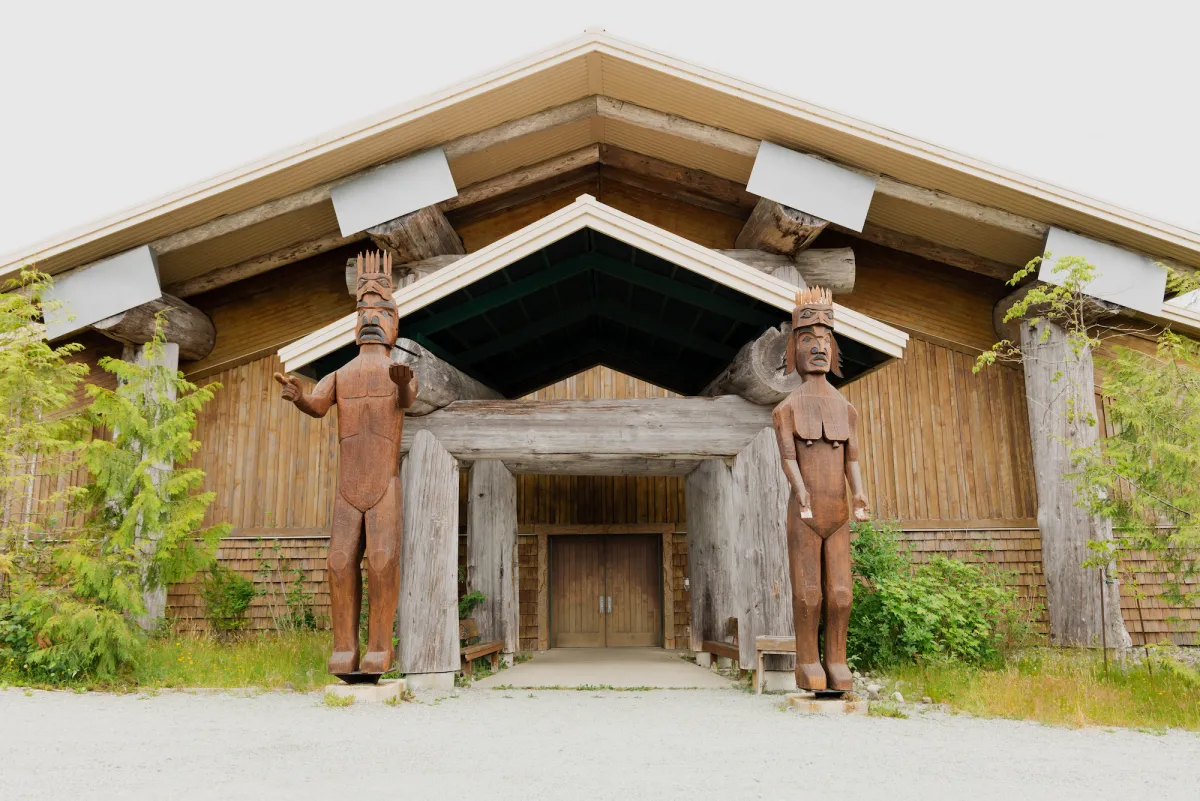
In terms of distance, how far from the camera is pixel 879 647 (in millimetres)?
9172

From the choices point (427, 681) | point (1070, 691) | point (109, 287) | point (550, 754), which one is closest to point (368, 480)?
point (427, 681)

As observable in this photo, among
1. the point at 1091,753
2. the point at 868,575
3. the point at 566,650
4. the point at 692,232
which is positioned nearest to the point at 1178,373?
the point at 868,575

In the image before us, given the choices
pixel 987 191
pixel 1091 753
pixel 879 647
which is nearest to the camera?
pixel 1091 753

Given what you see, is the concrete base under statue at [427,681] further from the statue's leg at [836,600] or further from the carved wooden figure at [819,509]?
the statue's leg at [836,600]

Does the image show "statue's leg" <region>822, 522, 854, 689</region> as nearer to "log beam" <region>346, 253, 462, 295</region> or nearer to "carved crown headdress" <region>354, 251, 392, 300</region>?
"carved crown headdress" <region>354, 251, 392, 300</region>

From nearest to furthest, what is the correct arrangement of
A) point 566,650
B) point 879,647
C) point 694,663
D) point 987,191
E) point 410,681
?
point 410,681 → point 879,647 → point 987,191 → point 694,663 → point 566,650

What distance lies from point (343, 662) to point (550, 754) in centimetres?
257

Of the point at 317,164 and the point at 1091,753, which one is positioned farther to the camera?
the point at 317,164

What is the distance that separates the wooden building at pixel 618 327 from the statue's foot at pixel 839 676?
1.23 m

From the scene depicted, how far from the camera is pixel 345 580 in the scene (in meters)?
7.12

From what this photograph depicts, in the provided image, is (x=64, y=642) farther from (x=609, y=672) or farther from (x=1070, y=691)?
(x=1070, y=691)

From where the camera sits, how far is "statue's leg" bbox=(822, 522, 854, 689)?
22.6ft

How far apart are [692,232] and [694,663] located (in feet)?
19.0

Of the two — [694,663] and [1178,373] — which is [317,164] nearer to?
[694,663]
